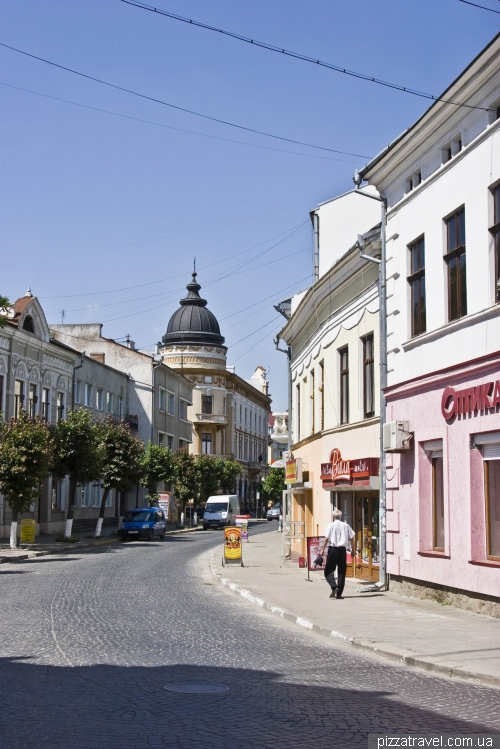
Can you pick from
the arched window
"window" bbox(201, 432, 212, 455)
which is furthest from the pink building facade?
"window" bbox(201, 432, 212, 455)

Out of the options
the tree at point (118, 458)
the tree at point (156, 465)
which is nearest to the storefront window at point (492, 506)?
the tree at point (118, 458)

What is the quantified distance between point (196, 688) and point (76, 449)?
30.8m

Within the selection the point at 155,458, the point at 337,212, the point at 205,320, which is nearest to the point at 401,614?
the point at 337,212

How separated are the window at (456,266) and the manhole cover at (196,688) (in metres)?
9.04

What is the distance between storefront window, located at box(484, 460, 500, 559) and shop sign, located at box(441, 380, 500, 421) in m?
0.94

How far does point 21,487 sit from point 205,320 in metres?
60.9

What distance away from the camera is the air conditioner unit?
17.5m

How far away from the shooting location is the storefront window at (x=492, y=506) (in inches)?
567

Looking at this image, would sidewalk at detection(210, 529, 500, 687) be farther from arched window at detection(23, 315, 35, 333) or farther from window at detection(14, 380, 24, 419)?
arched window at detection(23, 315, 35, 333)

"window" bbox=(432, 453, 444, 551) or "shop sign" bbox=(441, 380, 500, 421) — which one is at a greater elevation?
"shop sign" bbox=(441, 380, 500, 421)

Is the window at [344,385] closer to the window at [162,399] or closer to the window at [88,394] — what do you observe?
the window at [88,394]

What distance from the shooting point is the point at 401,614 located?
1489 centimetres

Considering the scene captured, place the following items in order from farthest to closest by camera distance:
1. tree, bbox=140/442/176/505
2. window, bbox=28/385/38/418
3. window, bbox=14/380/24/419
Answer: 1. tree, bbox=140/442/176/505
2. window, bbox=28/385/38/418
3. window, bbox=14/380/24/419

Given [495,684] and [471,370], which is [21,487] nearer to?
[471,370]
